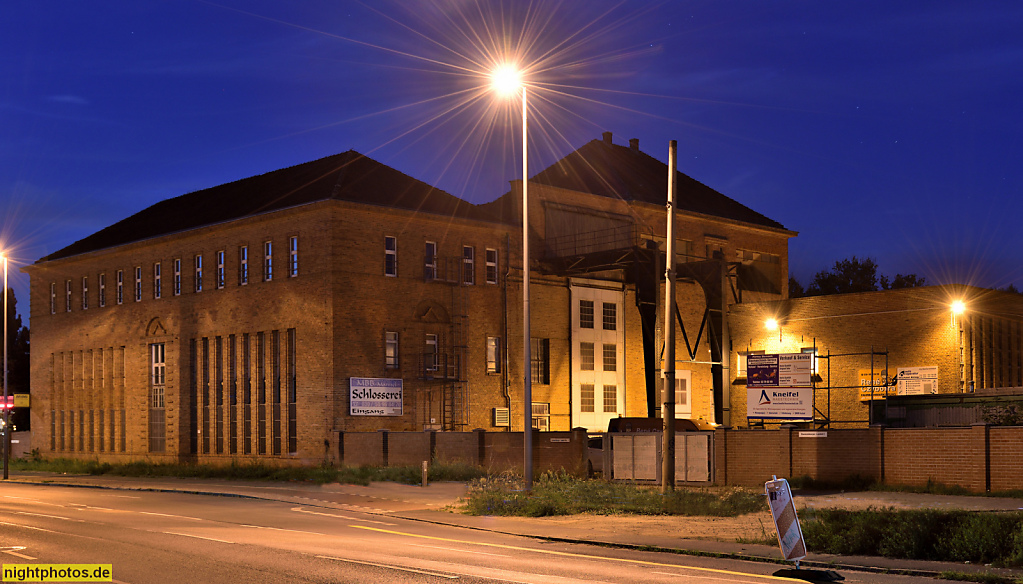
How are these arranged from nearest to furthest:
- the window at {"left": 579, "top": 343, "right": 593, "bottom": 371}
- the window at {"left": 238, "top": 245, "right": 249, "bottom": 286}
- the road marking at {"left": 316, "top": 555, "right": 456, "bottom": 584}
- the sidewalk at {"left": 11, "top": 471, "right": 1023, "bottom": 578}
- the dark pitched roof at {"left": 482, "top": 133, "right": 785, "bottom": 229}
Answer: the road marking at {"left": 316, "top": 555, "right": 456, "bottom": 584}, the sidewalk at {"left": 11, "top": 471, "right": 1023, "bottom": 578}, the window at {"left": 238, "top": 245, "right": 249, "bottom": 286}, the window at {"left": 579, "top": 343, "right": 593, "bottom": 371}, the dark pitched roof at {"left": 482, "top": 133, "right": 785, "bottom": 229}

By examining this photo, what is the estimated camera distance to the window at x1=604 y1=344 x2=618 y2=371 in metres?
52.6

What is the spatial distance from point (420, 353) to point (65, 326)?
25990mm

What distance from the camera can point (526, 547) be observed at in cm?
1731

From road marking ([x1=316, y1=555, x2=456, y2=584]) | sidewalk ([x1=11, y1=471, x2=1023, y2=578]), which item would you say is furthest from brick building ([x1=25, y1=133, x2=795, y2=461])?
road marking ([x1=316, y1=555, x2=456, y2=584])

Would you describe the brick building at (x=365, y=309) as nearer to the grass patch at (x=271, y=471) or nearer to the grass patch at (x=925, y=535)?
the grass patch at (x=271, y=471)

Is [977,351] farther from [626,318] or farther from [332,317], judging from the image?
[332,317]

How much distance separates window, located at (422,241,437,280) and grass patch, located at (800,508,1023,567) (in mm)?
30257

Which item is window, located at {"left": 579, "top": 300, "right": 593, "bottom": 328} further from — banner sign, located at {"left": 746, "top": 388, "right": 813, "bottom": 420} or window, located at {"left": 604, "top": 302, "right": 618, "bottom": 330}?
banner sign, located at {"left": 746, "top": 388, "right": 813, "bottom": 420}

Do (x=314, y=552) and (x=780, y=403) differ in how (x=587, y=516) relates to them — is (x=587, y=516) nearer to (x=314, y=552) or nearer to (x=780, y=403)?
(x=314, y=552)

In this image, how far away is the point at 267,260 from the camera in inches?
1801

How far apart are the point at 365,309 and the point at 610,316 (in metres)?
15.2

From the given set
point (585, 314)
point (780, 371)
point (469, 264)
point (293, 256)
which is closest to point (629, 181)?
point (585, 314)

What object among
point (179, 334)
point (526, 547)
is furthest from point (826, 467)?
point (179, 334)

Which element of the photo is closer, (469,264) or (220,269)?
(469,264)
